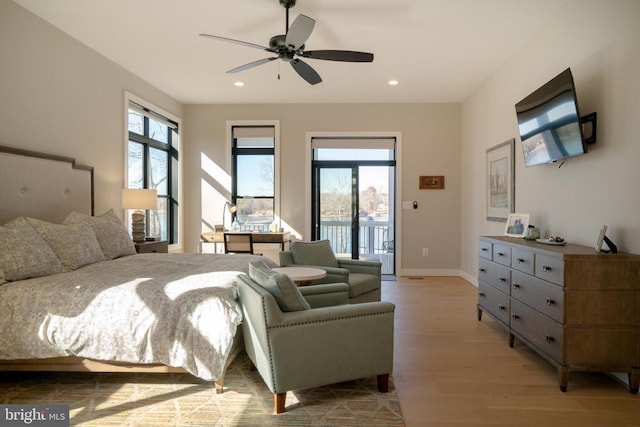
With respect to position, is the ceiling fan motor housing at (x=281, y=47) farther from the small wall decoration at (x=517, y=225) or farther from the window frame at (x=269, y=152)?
the window frame at (x=269, y=152)

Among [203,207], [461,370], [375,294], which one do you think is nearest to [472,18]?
[375,294]

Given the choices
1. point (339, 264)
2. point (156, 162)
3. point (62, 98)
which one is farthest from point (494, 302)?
point (156, 162)

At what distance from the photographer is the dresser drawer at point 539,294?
7.68 feet

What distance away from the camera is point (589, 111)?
2.84 meters

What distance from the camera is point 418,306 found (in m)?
4.29

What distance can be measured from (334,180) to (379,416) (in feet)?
14.8

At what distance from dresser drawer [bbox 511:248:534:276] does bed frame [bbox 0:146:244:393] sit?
2.12 meters

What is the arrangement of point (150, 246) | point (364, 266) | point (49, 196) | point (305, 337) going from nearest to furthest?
point (305, 337), point (49, 196), point (364, 266), point (150, 246)

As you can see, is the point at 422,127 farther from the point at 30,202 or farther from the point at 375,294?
the point at 30,202

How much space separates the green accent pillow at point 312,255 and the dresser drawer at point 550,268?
197 centimetres

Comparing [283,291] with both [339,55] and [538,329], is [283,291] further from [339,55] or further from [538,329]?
[339,55]

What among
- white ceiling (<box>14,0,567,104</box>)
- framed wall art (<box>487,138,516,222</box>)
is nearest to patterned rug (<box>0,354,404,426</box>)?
framed wall art (<box>487,138,516,222</box>)

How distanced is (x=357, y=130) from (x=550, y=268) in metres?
4.13

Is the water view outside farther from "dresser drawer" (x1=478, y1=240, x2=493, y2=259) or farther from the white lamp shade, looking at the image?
the white lamp shade
